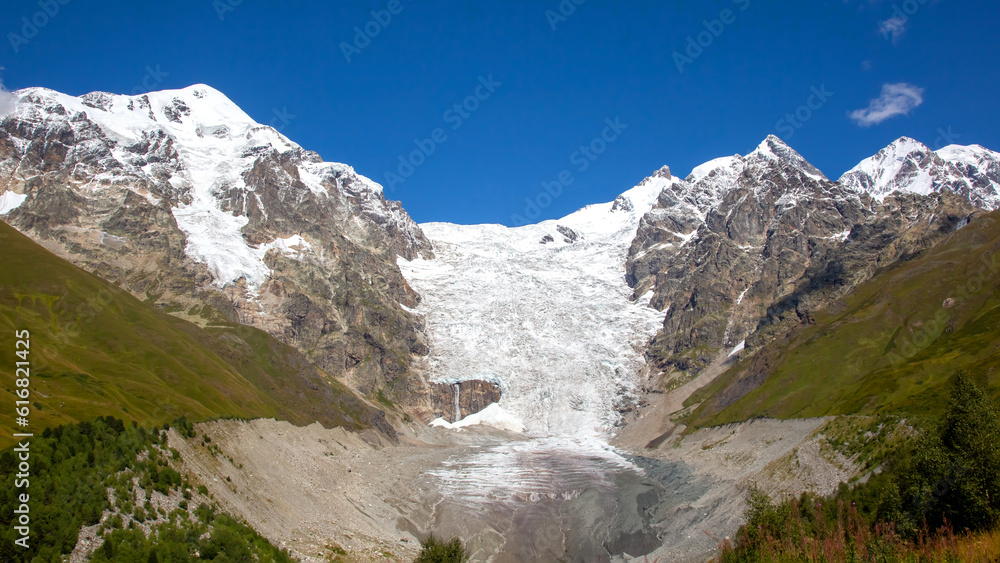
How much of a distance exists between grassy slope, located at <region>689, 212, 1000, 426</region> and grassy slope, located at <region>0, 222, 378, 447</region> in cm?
7047

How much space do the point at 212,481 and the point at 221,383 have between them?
43.8 metres

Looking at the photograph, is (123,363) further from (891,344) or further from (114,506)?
Answer: (891,344)

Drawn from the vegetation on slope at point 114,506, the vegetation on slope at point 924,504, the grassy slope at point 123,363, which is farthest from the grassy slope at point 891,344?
the grassy slope at point 123,363

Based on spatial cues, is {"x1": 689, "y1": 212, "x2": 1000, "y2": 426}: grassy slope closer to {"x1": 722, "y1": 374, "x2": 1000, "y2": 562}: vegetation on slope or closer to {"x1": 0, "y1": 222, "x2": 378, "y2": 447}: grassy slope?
{"x1": 722, "y1": 374, "x2": 1000, "y2": 562}: vegetation on slope

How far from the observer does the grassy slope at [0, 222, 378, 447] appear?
5184 cm

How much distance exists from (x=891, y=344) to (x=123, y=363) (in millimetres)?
116184

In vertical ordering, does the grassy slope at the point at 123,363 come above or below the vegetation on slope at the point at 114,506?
above

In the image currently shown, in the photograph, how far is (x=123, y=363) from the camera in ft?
239

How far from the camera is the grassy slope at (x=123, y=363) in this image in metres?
51.8

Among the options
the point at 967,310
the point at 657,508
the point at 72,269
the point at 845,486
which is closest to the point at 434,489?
Answer: the point at 657,508

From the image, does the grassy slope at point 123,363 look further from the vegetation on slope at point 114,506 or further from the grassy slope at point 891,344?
the grassy slope at point 891,344

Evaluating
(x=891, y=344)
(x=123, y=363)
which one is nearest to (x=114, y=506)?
(x=123, y=363)

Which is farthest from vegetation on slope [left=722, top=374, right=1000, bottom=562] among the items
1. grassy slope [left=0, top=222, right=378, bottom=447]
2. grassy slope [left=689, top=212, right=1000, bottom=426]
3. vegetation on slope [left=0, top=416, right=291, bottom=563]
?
grassy slope [left=0, top=222, right=378, bottom=447]

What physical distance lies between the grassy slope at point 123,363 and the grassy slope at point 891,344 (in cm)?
7047
